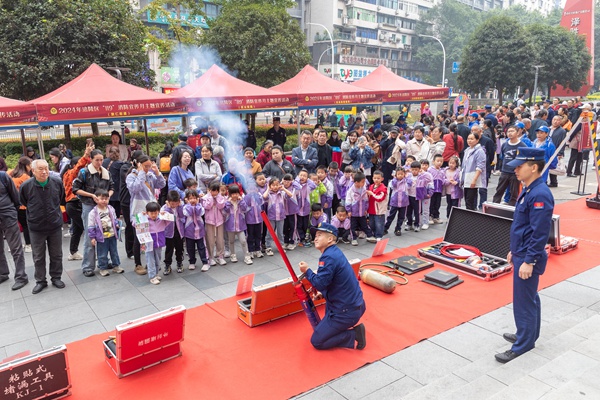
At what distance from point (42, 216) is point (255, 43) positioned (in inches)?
654

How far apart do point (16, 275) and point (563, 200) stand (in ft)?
40.0

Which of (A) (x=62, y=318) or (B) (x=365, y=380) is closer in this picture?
(B) (x=365, y=380)

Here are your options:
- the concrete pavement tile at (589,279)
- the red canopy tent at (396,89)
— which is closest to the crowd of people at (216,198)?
the concrete pavement tile at (589,279)

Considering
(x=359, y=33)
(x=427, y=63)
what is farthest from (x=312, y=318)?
(x=427, y=63)

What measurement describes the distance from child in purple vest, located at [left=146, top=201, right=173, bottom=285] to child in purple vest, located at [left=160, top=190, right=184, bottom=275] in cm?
10

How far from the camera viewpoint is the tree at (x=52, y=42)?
14.4 meters

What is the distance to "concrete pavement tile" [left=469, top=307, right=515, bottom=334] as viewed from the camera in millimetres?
5352

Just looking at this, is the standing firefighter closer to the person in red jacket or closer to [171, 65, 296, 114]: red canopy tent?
the person in red jacket

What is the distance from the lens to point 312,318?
495cm

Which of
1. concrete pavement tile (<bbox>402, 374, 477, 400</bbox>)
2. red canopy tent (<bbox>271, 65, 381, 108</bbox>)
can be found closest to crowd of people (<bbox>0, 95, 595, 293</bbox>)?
red canopy tent (<bbox>271, 65, 381, 108</bbox>)

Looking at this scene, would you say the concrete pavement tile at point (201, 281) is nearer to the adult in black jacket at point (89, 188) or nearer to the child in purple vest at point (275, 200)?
the child in purple vest at point (275, 200)

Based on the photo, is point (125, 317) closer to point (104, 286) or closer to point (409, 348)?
point (104, 286)

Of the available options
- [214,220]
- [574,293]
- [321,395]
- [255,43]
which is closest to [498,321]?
[574,293]

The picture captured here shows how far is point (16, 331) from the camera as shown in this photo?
5.39 m
